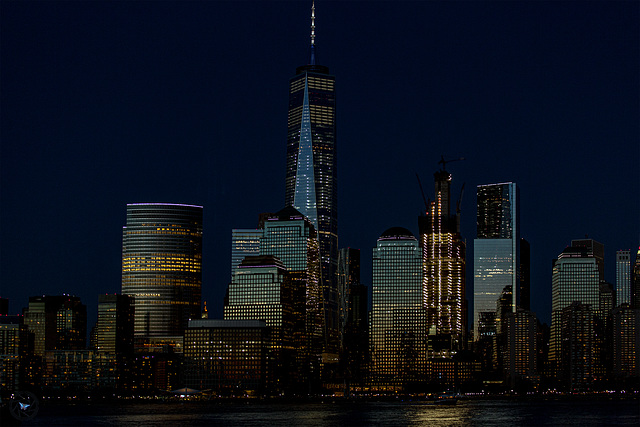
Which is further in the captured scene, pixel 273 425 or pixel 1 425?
pixel 273 425

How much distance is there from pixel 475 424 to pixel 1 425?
295 feet

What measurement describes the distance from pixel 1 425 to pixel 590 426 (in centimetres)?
9919

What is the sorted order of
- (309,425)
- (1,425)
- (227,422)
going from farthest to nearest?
1. (227,422)
2. (309,425)
3. (1,425)

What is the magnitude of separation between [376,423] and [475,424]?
16.8m

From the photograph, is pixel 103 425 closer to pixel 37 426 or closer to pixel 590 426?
Answer: pixel 37 426

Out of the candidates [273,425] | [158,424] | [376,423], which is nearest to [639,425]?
[376,423]

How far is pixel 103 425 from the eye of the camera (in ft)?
628

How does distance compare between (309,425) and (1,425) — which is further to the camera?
(309,425)

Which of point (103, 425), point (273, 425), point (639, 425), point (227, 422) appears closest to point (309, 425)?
point (273, 425)

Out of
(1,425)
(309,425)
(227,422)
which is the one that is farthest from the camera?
(227,422)

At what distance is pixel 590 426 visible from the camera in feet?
610

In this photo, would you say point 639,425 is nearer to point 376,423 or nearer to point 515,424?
point 515,424

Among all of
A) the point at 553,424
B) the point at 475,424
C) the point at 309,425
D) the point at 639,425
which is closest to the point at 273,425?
the point at 309,425

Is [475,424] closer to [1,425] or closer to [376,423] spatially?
[376,423]
